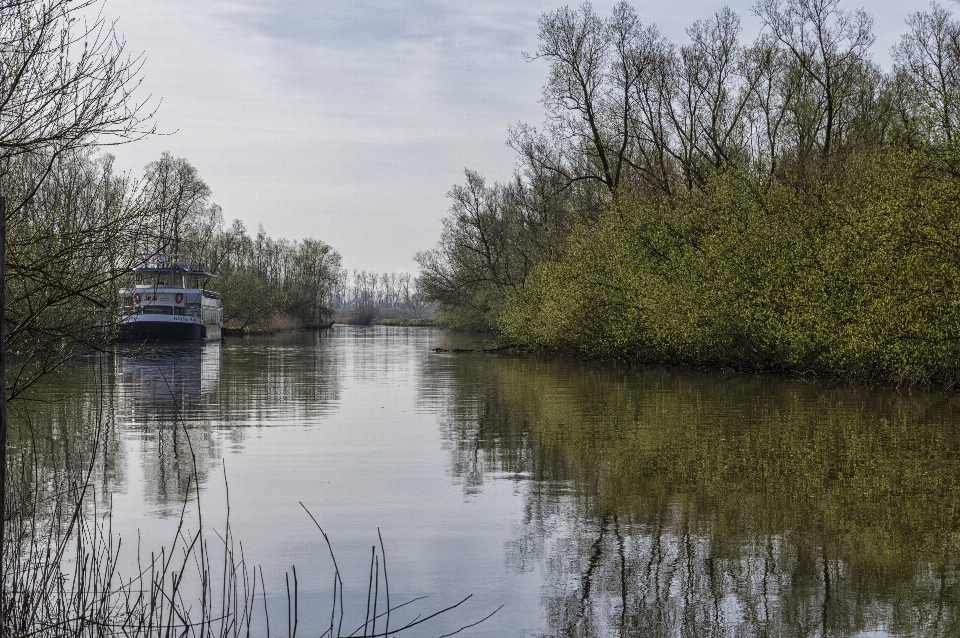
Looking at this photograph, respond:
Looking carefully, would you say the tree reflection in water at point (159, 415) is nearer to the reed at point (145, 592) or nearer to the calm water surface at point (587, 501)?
the calm water surface at point (587, 501)

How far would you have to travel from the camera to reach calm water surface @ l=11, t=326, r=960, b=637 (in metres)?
7.21

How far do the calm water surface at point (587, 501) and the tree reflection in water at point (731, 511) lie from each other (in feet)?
0.10

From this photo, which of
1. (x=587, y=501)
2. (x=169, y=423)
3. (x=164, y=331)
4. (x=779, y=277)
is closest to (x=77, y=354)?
(x=587, y=501)

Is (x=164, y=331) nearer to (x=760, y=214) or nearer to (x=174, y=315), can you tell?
(x=174, y=315)

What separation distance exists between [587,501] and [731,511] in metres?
1.46

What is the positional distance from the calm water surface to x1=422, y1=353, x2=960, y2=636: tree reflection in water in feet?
0.10

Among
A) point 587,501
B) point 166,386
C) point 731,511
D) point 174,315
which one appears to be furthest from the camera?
point 174,315

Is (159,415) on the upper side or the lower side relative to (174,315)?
lower

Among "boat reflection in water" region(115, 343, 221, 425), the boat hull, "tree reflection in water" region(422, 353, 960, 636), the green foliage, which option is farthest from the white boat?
"tree reflection in water" region(422, 353, 960, 636)

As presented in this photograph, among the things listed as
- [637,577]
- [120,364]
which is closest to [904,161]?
[637,577]

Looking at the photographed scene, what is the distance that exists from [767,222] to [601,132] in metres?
14.8

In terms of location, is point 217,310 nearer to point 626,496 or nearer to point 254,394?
point 254,394

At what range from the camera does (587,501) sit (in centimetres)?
1074

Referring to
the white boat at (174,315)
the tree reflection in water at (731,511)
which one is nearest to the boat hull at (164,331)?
the white boat at (174,315)
